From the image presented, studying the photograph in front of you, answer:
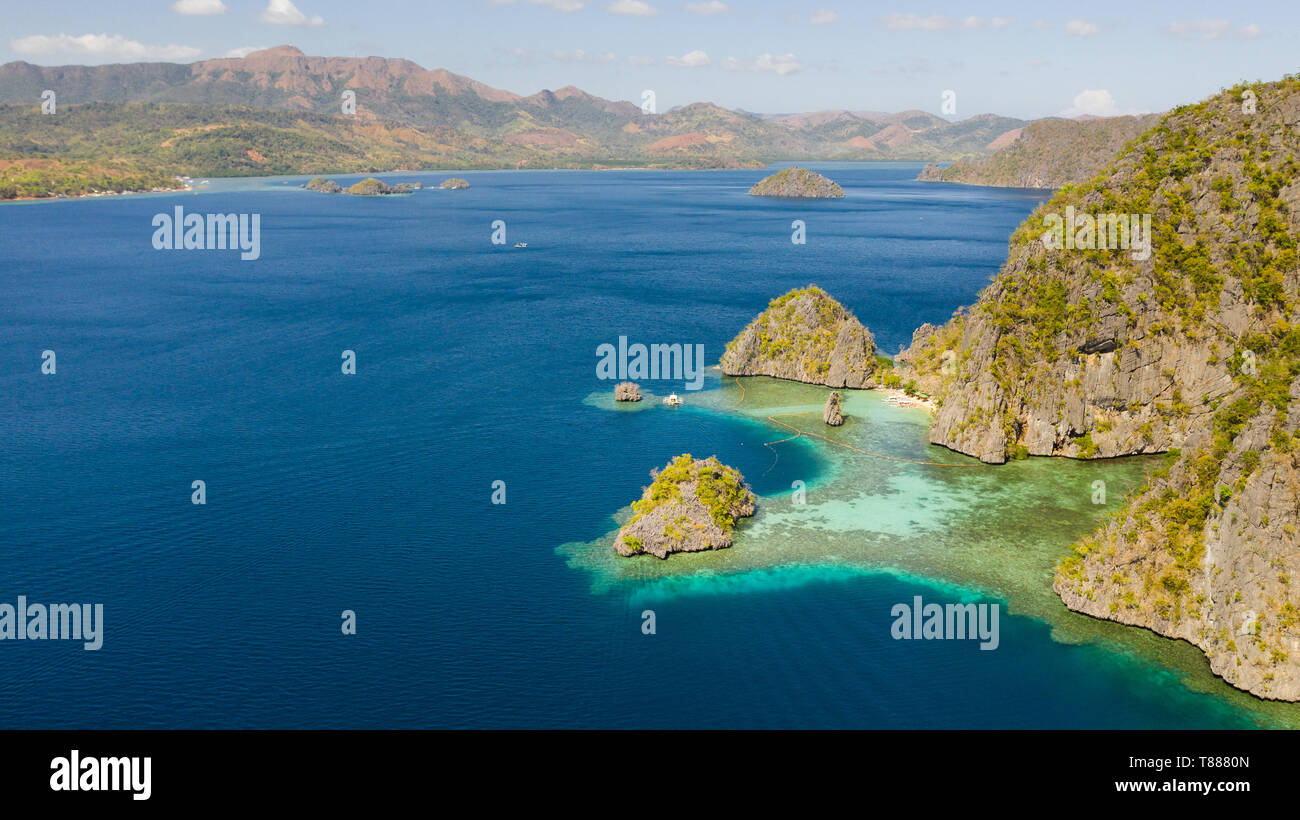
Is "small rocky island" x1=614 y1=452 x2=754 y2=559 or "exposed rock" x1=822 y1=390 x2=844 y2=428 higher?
"exposed rock" x1=822 y1=390 x2=844 y2=428

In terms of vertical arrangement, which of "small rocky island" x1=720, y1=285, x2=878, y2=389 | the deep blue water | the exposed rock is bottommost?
the deep blue water

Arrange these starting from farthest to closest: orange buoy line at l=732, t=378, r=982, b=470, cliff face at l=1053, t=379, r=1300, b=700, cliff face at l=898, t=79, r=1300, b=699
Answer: orange buoy line at l=732, t=378, r=982, b=470 → cliff face at l=898, t=79, r=1300, b=699 → cliff face at l=1053, t=379, r=1300, b=700

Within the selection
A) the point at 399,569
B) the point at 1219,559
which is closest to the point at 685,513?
the point at 399,569

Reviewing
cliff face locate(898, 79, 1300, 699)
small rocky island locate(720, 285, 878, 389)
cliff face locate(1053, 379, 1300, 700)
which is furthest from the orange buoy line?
cliff face locate(1053, 379, 1300, 700)

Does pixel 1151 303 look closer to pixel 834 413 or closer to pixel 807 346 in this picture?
pixel 834 413

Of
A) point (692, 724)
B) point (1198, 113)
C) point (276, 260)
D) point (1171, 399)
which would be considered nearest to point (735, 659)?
point (692, 724)

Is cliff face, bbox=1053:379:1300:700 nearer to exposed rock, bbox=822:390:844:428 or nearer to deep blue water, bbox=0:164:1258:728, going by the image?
deep blue water, bbox=0:164:1258:728

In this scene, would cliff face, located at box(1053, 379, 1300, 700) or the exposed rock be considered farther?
the exposed rock
